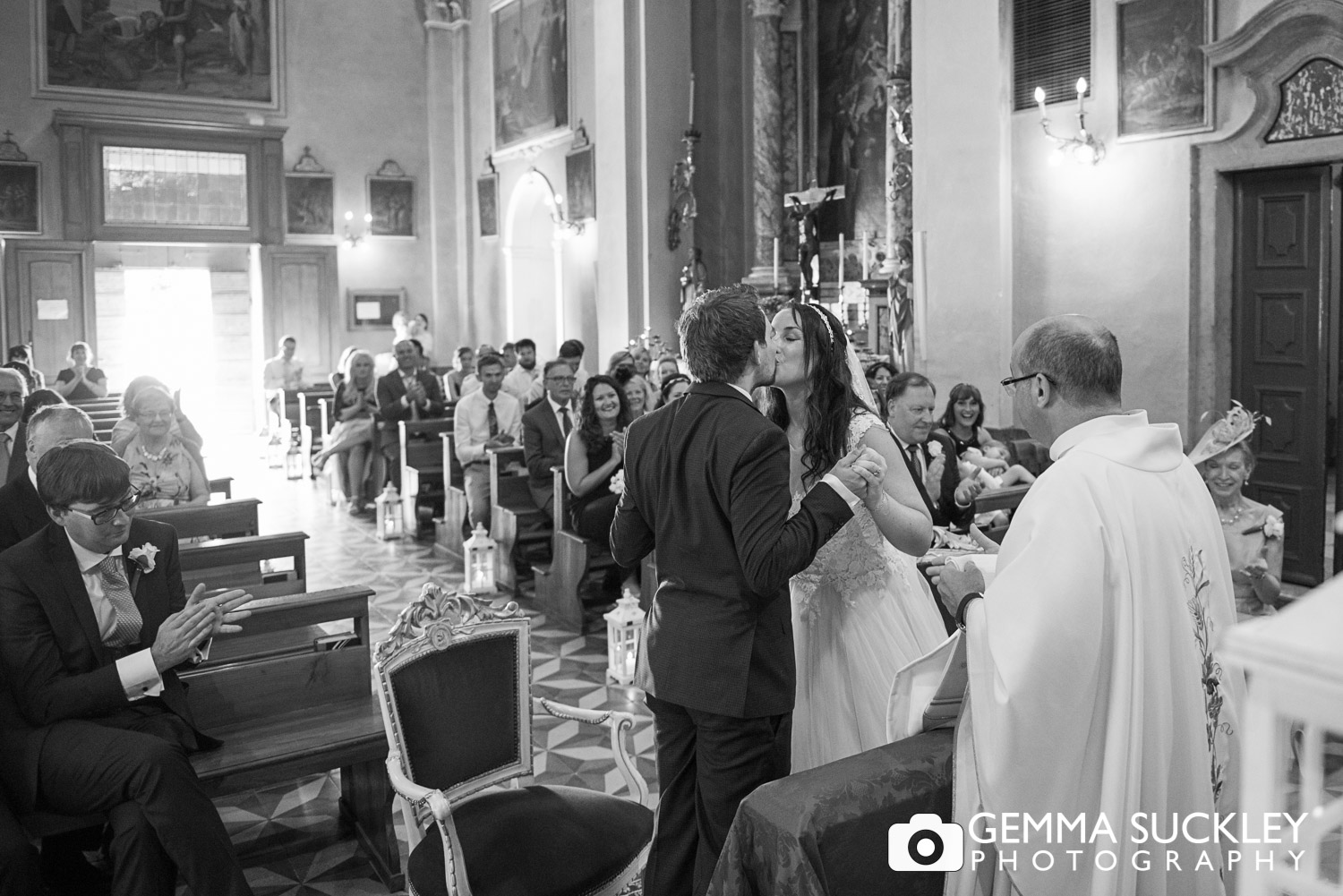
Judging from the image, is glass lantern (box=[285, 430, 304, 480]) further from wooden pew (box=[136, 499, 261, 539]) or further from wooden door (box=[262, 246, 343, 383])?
wooden pew (box=[136, 499, 261, 539])

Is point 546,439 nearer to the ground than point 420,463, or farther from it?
farther from it

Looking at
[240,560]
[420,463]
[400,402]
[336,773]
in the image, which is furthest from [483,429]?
[336,773]

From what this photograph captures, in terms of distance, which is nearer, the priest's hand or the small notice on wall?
the priest's hand

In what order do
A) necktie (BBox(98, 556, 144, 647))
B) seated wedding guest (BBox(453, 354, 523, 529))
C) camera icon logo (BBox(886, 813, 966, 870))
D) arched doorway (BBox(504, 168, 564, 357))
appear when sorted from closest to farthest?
camera icon logo (BBox(886, 813, 966, 870)) < necktie (BBox(98, 556, 144, 647)) < seated wedding guest (BBox(453, 354, 523, 529)) < arched doorway (BBox(504, 168, 564, 357))

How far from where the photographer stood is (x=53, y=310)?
52.6 ft

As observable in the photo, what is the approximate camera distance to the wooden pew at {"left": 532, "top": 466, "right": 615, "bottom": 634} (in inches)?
260

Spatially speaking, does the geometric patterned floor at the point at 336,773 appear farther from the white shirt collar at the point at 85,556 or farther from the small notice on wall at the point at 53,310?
the small notice on wall at the point at 53,310

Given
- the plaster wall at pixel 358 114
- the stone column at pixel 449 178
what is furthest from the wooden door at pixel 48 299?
the stone column at pixel 449 178

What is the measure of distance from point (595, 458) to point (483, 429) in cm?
242

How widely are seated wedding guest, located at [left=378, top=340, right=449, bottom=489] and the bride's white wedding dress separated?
7675mm

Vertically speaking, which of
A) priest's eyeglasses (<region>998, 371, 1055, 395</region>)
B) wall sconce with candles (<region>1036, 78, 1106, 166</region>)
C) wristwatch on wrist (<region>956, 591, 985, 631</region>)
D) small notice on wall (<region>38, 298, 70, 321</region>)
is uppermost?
wall sconce with candles (<region>1036, 78, 1106, 166</region>)

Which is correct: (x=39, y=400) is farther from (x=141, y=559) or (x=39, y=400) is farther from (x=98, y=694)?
(x=98, y=694)

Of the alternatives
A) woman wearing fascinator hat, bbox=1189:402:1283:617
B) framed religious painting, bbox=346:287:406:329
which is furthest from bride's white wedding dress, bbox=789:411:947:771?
framed religious painting, bbox=346:287:406:329

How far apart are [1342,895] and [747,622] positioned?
1706 millimetres
